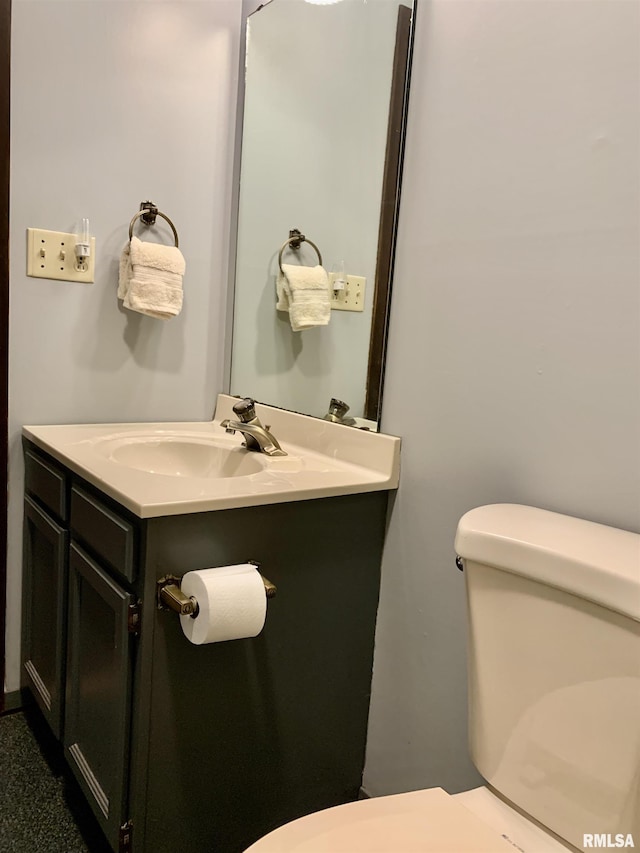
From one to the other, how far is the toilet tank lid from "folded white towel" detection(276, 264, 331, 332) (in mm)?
777

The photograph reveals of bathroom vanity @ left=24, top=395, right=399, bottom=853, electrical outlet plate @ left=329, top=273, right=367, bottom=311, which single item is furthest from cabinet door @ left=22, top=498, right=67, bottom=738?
electrical outlet plate @ left=329, top=273, right=367, bottom=311

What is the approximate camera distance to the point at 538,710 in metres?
0.82

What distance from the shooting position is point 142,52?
153 cm

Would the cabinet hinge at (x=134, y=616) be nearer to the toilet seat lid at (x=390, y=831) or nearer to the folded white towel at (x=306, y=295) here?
the toilet seat lid at (x=390, y=831)

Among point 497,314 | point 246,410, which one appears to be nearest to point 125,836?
point 246,410

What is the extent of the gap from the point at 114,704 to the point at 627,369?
102 cm

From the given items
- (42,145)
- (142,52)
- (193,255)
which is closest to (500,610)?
(193,255)

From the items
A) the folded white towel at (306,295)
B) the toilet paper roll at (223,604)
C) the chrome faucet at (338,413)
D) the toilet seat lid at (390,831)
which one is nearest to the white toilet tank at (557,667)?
the toilet seat lid at (390,831)

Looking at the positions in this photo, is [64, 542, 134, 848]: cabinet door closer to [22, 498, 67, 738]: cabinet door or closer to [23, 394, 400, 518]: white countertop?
[22, 498, 67, 738]: cabinet door

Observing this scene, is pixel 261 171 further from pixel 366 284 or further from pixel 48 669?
pixel 48 669

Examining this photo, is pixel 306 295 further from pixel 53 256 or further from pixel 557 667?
pixel 557 667

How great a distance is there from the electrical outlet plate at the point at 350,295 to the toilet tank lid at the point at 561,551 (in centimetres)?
62

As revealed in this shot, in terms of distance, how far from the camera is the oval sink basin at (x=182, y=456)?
1442 millimetres

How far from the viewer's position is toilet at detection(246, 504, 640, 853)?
729 millimetres
